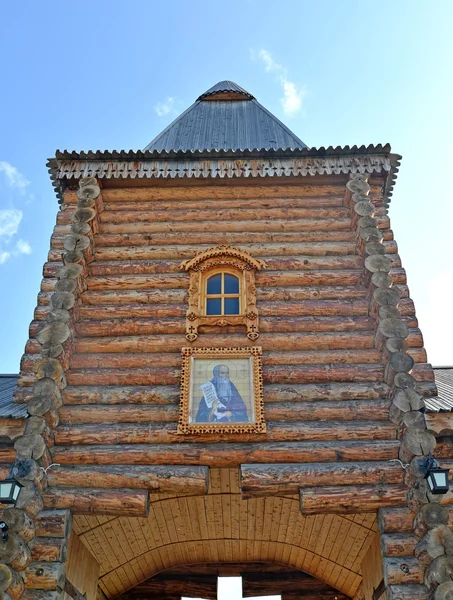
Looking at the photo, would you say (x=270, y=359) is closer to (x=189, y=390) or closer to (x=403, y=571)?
(x=189, y=390)

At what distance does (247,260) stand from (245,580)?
6.26m

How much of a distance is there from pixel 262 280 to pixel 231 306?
31.0 inches

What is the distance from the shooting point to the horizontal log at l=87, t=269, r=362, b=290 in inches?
387

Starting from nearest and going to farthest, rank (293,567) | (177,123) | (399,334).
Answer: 1. (399,334)
2. (293,567)
3. (177,123)

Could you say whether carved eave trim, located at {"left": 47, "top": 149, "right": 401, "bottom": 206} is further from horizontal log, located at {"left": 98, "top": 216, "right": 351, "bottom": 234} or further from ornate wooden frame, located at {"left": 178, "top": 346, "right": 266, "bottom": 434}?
ornate wooden frame, located at {"left": 178, "top": 346, "right": 266, "bottom": 434}

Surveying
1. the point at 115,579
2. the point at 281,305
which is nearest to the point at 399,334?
the point at 281,305

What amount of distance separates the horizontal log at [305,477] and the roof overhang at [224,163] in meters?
5.99

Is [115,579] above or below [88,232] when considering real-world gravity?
below

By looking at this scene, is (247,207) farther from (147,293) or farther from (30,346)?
(30,346)

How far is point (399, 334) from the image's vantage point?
28.0ft

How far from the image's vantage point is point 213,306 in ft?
31.5

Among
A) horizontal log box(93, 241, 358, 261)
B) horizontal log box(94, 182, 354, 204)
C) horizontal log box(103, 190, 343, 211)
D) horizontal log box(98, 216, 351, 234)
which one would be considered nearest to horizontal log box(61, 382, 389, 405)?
horizontal log box(93, 241, 358, 261)

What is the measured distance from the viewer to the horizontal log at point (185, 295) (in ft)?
31.6

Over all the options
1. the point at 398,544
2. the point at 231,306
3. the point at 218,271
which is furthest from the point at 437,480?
the point at 218,271
